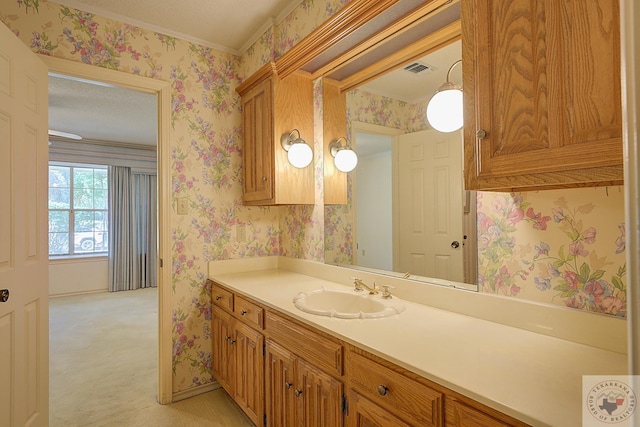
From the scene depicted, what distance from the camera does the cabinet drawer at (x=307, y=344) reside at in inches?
47.9

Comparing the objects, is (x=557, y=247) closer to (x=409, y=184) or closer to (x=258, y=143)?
(x=409, y=184)

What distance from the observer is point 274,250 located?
2717mm

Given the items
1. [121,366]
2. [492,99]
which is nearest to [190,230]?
[121,366]

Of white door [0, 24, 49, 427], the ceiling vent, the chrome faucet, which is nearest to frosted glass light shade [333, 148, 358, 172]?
the ceiling vent

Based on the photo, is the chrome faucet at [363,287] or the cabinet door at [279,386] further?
the chrome faucet at [363,287]

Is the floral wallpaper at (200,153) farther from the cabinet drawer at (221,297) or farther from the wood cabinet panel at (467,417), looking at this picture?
the wood cabinet panel at (467,417)

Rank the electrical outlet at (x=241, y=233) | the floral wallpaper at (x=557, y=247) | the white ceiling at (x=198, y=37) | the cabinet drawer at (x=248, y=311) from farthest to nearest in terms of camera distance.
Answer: the electrical outlet at (x=241, y=233), the cabinet drawer at (x=248, y=311), the white ceiling at (x=198, y=37), the floral wallpaper at (x=557, y=247)

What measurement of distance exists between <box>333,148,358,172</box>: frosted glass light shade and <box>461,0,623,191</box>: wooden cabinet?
107 centimetres

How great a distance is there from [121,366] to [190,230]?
4.95 ft

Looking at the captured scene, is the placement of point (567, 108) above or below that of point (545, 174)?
above

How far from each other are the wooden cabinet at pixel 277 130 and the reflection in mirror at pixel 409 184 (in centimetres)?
35

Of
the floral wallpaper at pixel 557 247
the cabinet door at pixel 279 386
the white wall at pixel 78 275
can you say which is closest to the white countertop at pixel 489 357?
the floral wallpaper at pixel 557 247

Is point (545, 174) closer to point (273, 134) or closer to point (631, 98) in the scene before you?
point (631, 98)

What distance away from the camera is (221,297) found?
224 centimetres
